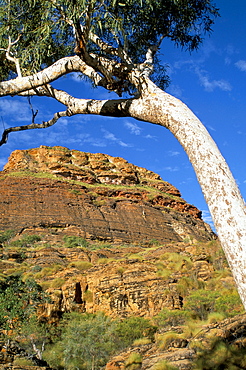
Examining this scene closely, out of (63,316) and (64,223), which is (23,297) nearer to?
(63,316)

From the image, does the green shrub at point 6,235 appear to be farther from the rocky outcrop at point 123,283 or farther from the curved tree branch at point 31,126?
the curved tree branch at point 31,126

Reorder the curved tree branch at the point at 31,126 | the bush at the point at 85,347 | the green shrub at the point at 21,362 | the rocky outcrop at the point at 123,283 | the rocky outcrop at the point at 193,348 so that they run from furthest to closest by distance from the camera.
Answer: the rocky outcrop at the point at 123,283 → the bush at the point at 85,347 → the rocky outcrop at the point at 193,348 → the green shrub at the point at 21,362 → the curved tree branch at the point at 31,126

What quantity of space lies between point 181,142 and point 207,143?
1.08 feet

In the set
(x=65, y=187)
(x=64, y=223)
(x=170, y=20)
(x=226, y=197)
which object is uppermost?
(x=65, y=187)

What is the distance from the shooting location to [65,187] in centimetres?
6050

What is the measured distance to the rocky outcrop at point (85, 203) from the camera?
172ft

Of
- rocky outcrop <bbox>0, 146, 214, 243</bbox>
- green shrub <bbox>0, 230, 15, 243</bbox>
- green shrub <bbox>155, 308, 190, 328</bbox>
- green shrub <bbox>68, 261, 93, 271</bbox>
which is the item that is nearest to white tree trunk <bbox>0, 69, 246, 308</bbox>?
green shrub <bbox>155, 308, 190, 328</bbox>

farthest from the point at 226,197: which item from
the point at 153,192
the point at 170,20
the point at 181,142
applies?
the point at 153,192

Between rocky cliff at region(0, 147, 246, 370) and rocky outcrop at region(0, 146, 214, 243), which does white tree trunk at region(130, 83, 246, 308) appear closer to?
rocky cliff at region(0, 147, 246, 370)

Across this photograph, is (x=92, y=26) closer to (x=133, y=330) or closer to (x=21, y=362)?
(x=21, y=362)

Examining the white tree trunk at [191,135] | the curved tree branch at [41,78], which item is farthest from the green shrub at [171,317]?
the curved tree branch at [41,78]

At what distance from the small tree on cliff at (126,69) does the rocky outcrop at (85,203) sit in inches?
1728

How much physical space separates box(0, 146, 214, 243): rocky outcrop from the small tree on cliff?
4389 centimetres

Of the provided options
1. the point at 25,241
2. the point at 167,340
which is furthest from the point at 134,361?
the point at 25,241
